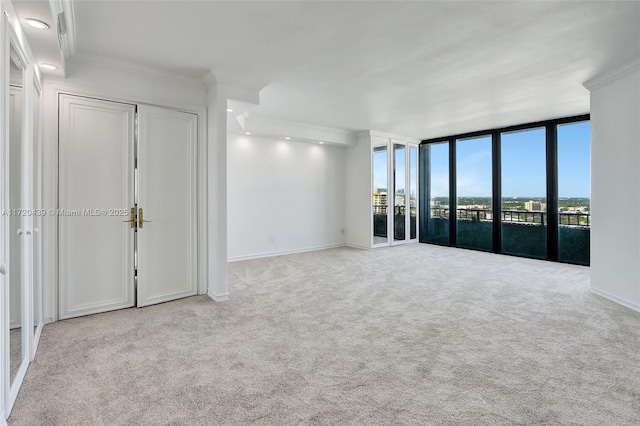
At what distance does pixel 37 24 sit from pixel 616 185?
548 cm

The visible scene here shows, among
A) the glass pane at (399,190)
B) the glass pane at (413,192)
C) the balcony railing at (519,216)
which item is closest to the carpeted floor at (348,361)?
the balcony railing at (519,216)

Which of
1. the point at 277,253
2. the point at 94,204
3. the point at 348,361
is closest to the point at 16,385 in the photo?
the point at 94,204

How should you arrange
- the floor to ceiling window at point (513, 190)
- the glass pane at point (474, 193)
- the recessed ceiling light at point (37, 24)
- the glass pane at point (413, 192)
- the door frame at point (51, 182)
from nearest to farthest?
the recessed ceiling light at point (37, 24)
the door frame at point (51, 182)
the floor to ceiling window at point (513, 190)
the glass pane at point (474, 193)
the glass pane at point (413, 192)

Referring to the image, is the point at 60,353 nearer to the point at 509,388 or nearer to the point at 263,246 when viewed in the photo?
the point at 509,388

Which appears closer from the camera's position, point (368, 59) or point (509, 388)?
point (509, 388)

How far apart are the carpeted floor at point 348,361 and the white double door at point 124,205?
30 centimetres

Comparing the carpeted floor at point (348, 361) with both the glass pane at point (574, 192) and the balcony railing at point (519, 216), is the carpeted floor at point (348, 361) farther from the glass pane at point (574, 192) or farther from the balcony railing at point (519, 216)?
the balcony railing at point (519, 216)

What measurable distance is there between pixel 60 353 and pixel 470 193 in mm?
7196

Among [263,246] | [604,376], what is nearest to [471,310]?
[604,376]

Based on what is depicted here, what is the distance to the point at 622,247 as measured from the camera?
354 centimetres

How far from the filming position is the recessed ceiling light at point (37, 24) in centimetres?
209

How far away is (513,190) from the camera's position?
634 centimetres

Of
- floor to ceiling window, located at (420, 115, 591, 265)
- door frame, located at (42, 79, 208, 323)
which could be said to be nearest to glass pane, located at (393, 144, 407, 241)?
floor to ceiling window, located at (420, 115, 591, 265)

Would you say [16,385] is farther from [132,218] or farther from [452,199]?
[452,199]
